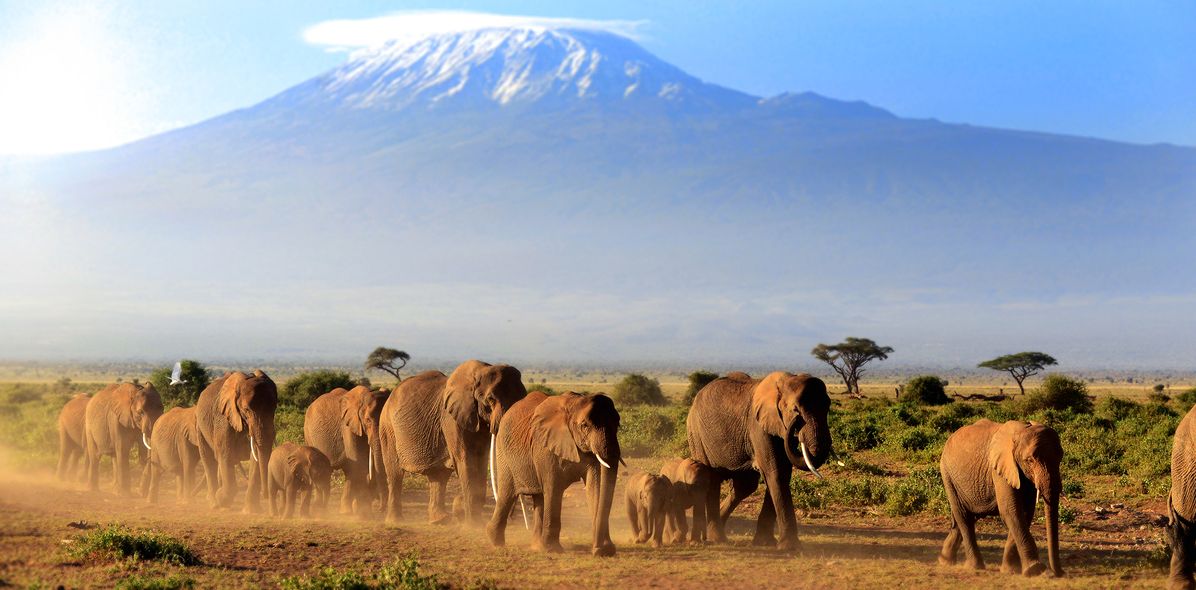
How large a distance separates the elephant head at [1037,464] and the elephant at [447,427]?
6.61m

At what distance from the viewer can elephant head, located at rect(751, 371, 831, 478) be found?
1498 centimetres

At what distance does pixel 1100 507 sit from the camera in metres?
19.0

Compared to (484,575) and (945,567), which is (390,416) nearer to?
(484,575)

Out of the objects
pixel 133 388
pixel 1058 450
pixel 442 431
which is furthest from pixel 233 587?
pixel 133 388

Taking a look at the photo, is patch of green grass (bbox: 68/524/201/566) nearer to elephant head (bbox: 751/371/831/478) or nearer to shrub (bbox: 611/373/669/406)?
elephant head (bbox: 751/371/831/478)

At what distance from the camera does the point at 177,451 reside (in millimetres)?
21906

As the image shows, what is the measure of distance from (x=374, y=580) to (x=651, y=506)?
438cm

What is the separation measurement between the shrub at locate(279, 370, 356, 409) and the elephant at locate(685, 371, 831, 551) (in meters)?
28.2

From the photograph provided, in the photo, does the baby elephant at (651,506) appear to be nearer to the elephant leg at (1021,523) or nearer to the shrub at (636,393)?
the elephant leg at (1021,523)

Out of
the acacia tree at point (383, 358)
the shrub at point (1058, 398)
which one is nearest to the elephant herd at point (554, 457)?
the shrub at point (1058, 398)

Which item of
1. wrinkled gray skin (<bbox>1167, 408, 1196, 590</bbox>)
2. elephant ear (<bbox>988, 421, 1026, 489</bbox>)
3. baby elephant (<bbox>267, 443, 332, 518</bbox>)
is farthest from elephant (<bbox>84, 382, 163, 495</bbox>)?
wrinkled gray skin (<bbox>1167, 408, 1196, 590</bbox>)

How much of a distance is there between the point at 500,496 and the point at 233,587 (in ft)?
13.0

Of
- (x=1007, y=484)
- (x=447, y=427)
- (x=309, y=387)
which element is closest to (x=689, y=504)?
(x=447, y=427)

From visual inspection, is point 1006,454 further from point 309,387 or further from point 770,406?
point 309,387
